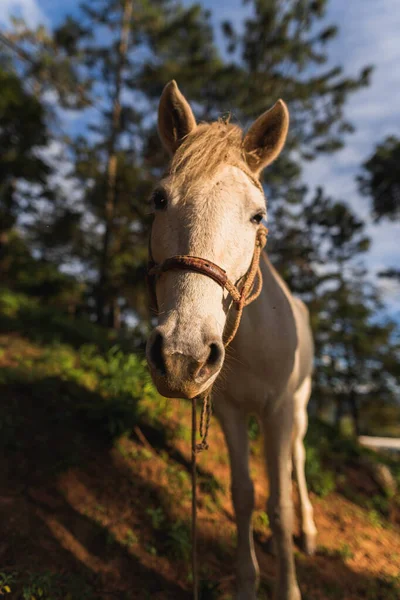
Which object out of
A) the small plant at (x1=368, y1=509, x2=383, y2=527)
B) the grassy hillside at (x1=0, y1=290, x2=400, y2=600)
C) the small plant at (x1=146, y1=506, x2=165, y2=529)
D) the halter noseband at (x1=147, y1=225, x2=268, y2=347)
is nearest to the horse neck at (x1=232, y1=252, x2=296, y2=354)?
the halter noseband at (x1=147, y1=225, x2=268, y2=347)

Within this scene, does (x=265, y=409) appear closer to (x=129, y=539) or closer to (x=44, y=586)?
(x=129, y=539)

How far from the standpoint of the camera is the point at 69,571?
2.45 meters

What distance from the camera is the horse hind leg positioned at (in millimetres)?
3701

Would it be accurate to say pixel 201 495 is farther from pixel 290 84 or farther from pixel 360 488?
pixel 290 84

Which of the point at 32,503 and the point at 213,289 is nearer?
the point at 213,289

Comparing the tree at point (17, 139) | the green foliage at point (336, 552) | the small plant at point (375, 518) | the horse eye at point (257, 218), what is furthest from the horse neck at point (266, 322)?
the tree at point (17, 139)

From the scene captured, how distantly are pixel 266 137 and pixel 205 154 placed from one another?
2.03 feet

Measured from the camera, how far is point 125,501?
10.9 feet

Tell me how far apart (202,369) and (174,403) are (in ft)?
13.7

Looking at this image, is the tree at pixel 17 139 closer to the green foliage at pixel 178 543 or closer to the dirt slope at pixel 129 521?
the dirt slope at pixel 129 521

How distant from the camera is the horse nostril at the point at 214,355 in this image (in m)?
1.33

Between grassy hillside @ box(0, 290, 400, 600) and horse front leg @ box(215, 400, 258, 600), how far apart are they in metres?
0.36

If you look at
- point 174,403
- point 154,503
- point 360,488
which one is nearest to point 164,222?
point 154,503

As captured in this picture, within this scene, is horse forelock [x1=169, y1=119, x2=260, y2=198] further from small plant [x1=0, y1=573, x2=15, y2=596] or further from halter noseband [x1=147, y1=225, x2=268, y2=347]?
small plant [x1=0, y1=573, x2=15, y2=596]
